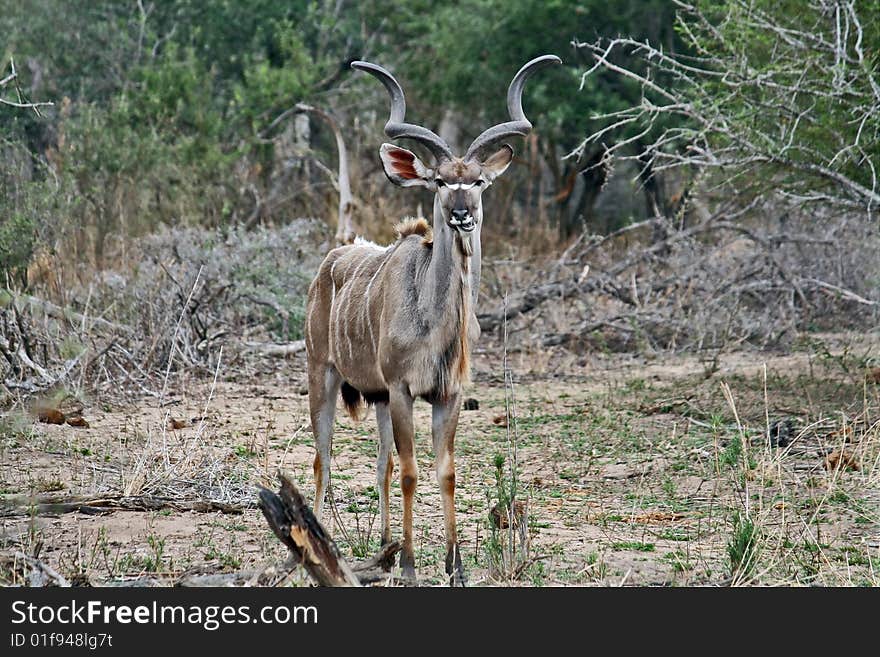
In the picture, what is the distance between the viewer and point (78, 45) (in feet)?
53.8

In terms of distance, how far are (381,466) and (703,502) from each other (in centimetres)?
167

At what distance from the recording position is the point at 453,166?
207 inches

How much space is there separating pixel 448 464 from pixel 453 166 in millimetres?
1223

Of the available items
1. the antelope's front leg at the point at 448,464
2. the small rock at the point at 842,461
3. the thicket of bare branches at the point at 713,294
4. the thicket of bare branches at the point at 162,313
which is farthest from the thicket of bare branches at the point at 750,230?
the antelope's front leg at the point at 448,464

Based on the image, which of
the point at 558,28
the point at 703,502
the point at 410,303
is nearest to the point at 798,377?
the point at 703,502

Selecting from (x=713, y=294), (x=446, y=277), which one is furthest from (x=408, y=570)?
(x=713, y=294)

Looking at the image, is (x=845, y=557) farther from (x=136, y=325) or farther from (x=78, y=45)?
(x=78, y=45)

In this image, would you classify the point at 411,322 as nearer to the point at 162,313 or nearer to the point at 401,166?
the point at 401,166

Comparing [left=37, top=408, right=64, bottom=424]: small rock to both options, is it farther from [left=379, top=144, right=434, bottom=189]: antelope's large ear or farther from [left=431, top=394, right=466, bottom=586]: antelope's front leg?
[left=431, top=394, right=466, bottom=586]: antelope's front leg

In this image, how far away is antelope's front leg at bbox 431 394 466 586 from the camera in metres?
4.86

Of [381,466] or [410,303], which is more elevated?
[410,303]

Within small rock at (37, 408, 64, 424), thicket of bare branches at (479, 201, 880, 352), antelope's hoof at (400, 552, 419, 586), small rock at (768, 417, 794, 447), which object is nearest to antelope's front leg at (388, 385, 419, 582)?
antelope's hoof at (400, 552, 419, 586)

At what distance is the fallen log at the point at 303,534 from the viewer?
4.19 metres

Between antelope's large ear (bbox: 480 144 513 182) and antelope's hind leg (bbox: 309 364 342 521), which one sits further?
antelope's hind leg (bbox: 309 364 342 521)
